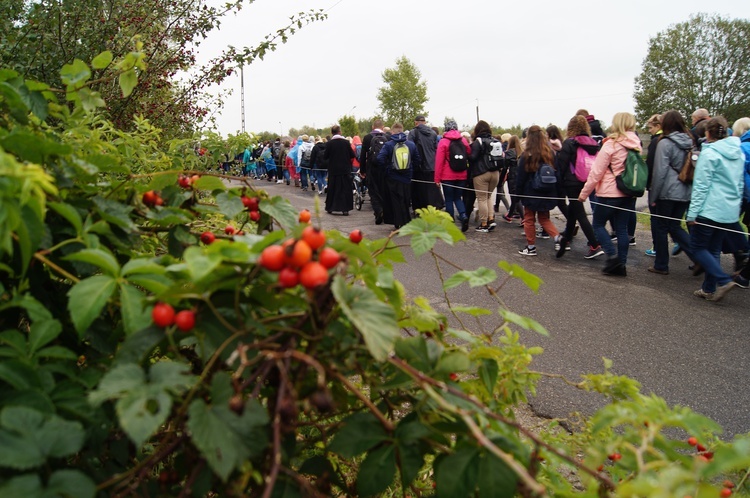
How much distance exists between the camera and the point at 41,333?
1.01m

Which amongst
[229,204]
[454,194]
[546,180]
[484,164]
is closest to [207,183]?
[229,204]

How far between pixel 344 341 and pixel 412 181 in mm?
10465

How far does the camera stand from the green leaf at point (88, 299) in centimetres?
95

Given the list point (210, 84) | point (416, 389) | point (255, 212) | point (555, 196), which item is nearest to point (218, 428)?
point (416, 389)

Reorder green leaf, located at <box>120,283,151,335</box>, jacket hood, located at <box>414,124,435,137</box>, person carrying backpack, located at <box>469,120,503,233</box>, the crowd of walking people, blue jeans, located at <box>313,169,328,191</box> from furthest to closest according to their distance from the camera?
blue jeans, located at <box>313,169,328,191</box>
jacket hood, located at <box>414,124,435,137</box>
person carrying backpack, located at <box>469,120,503,233</box>
the crowd of walking people
green leaf, located at <box>120,283,151,335</box>

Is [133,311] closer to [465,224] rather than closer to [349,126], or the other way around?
[465,224]

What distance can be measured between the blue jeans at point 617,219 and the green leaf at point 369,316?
22.1 ft

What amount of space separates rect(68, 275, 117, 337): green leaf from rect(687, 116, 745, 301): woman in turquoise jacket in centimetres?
632

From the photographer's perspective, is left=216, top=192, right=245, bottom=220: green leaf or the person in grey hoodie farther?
the person in grey hoodie

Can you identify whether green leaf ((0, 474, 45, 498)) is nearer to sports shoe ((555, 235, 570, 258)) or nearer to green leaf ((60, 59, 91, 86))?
green leaf ((60, 59, 91, 86))

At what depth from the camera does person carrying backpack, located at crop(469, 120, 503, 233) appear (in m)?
9.95

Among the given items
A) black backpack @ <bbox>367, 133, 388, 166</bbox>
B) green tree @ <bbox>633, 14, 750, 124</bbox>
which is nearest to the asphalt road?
black backpack @ <bbox>367, 133, 388, 166</bbox>

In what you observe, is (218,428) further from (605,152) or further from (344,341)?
(605,152)

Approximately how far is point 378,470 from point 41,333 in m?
0.66
